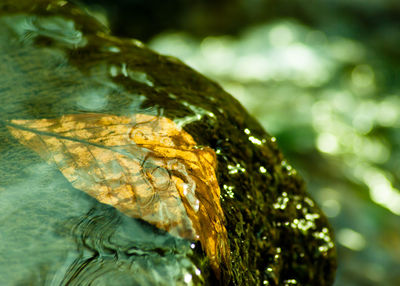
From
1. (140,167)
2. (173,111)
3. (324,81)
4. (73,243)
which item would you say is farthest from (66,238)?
(324,81)

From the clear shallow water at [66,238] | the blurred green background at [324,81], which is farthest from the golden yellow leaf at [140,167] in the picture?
the blurred green background at [324,81]

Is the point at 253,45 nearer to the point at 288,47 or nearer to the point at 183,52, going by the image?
the point at 288,47

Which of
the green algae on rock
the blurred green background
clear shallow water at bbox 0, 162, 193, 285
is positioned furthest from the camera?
the blurred green background

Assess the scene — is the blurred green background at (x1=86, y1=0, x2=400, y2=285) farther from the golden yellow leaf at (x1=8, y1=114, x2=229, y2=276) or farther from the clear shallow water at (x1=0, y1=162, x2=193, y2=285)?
the clear shallow water at (x1=0, y1=162, x2=193, y2=285)

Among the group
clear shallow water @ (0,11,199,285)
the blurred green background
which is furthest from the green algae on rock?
the blurred green background

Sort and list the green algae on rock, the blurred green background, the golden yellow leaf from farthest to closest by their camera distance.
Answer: the blurred green background < the green algae on rock < the golden yellow leaf

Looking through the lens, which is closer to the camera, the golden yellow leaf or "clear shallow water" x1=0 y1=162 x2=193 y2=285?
"clear shallow water" x1=0 y1=162 x2=193 y2=285

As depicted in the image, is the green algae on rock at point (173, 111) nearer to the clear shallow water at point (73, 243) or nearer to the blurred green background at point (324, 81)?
the clear shallow water at point (73, 243)
